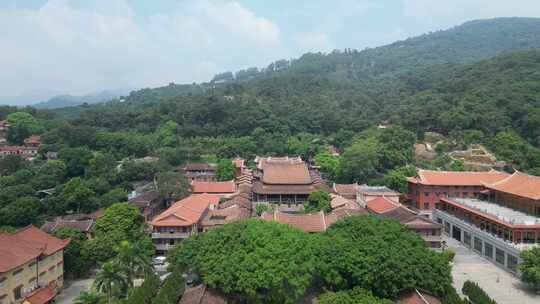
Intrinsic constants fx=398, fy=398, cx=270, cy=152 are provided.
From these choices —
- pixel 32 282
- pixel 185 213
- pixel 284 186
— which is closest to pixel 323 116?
pixel 284 186

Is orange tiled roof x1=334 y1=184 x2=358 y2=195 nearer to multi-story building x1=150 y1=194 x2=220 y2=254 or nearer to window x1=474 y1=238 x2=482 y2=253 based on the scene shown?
window x1=474 y1=238 x2=482 y2=253

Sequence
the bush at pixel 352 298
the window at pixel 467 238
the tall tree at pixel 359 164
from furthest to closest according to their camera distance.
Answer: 1. the tall tree at pixel 359 164
2. the window at pixel 467 238
3. the bush at pixel 352 298

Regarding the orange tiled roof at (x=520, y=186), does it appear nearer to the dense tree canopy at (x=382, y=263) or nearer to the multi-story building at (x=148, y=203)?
the dense tree canopy at (x=382, y=263)

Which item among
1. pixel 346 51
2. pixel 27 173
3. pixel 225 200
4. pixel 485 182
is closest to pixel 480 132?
pixel 485 182

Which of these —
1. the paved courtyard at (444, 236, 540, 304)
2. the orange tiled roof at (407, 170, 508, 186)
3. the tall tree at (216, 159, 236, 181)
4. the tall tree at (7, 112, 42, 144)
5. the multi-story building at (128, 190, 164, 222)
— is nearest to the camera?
the paved courtyard at (444, 236, 540, 304)

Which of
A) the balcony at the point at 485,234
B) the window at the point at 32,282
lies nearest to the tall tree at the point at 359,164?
the balcony at the point at 485,234

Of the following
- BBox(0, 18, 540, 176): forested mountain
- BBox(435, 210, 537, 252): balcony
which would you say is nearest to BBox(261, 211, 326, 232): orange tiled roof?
BBox(435, 210, 537, 252): balcony

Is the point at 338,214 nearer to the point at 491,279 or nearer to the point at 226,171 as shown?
the point at 491,279
